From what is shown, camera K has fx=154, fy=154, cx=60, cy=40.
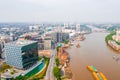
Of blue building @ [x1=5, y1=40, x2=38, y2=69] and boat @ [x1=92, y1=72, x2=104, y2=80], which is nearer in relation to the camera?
boat @ [x1=92, y1=72, x2=104, y2=80]

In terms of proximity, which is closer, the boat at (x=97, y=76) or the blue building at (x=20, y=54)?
the boat at (x=97, y=76)

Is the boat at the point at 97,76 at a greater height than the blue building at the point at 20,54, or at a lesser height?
lesser

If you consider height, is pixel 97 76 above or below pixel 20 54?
below

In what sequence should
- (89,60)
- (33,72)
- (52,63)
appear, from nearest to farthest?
(33,72), (52,63), (89,60)

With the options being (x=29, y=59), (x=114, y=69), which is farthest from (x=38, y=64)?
(x=114, y=69)

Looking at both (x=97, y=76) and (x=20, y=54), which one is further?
(x=20, y=54)

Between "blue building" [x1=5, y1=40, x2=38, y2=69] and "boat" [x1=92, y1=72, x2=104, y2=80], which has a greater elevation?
"blue building" [x1=5, y1=40, x2=38, y2=69]

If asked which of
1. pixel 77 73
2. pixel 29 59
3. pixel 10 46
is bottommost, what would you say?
pixel 77 73

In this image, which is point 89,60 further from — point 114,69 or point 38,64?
point 38,64
